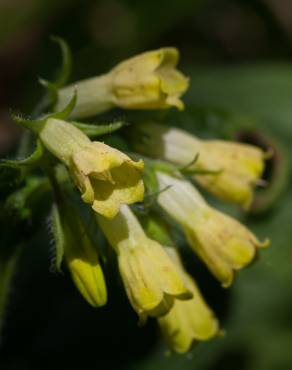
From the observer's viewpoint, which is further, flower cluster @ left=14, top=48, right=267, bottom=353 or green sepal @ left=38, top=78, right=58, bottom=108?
green sepal @ left=38, top=78, right=58, bottom=108

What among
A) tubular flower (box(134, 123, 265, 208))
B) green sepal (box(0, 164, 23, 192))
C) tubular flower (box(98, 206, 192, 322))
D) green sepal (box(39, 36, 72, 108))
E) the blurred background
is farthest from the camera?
the blurred background

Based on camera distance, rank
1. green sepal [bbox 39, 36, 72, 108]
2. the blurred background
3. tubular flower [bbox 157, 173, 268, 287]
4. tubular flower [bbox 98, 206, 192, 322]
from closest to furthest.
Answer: tubular flower [bbox 98, 206, 192, 322] < tubular flower [bbox 157, 173, 268, 287] < green sepal [bbox 39, 36, 72, 108] < the blurred background

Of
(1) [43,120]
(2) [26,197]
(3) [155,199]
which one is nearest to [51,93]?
(1) [43,120]

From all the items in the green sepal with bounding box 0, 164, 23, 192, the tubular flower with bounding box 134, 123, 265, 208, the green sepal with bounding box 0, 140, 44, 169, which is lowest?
the tubular flower with bounding box 134, 123, 265, 208

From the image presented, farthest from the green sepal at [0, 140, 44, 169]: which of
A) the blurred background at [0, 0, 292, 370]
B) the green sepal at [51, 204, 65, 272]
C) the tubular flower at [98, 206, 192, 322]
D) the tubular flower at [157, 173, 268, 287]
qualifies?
the blurred background at [0, 0, 292, 370]

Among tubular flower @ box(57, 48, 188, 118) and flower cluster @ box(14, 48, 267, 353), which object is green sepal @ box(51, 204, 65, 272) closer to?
flower cluster @ box(14, 48, 267, 353)

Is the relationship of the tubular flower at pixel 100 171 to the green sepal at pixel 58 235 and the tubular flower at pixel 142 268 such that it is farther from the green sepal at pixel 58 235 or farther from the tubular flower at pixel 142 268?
the tubular flower at pixel 142 268

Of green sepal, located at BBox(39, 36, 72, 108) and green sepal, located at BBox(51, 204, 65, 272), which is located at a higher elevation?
green sepal, located at BBox(39, 36, 72, 108)

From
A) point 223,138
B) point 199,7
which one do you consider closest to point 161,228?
point 223,138
